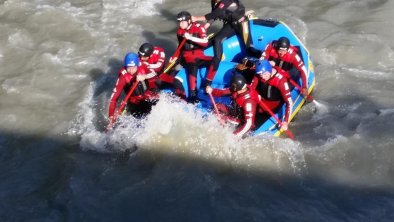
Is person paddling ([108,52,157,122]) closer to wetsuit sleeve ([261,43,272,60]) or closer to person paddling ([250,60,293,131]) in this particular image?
person paddling ([250,60,293,131])

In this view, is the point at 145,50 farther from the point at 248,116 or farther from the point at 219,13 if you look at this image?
the point at 248,116

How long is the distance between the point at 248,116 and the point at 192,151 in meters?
0.96

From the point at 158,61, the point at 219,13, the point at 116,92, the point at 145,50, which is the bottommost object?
the point at 116,92

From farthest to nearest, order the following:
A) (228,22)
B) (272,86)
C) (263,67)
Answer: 1. (228,22)
2. (272,86)
3. (263,67)

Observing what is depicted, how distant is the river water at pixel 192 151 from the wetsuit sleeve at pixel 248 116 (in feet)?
0.55

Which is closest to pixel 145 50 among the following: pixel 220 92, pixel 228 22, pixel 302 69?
pixel 220 92

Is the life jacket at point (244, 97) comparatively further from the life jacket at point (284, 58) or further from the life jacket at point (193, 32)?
the life jacket at point (193, 32)

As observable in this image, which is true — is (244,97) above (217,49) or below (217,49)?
above

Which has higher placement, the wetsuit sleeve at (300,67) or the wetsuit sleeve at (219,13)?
the wetsuit sleeve at (219,13)

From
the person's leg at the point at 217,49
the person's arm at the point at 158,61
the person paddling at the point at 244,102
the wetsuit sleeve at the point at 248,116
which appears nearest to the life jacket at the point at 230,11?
the person's leg at the point at 217,49

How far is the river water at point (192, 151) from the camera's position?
20.7 ft

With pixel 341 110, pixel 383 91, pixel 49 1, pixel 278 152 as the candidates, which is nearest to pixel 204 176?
pixel 278 152

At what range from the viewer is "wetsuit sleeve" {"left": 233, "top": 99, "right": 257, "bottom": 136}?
6.84 m

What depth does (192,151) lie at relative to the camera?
711 cm
